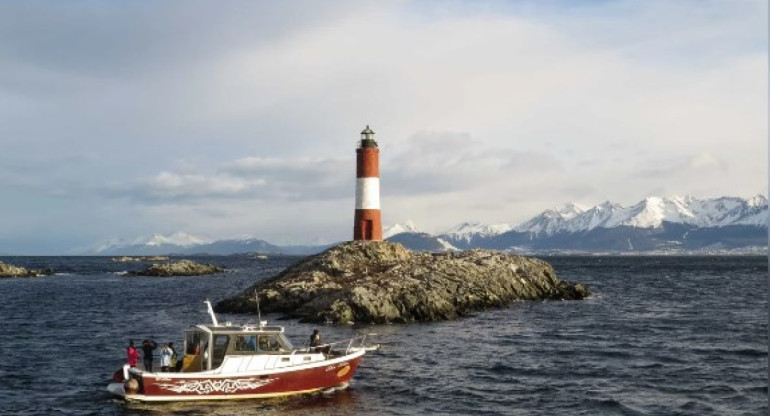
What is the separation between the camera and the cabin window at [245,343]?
2781 cm

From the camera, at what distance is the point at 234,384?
27406mm

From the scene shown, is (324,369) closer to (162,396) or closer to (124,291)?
(162,396)

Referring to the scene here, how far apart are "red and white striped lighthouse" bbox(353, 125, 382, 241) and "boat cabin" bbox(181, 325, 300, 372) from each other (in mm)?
36794

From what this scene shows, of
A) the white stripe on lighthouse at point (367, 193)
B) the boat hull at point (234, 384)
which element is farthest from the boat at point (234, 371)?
the white stripe on lighthouse at point (367, 193)

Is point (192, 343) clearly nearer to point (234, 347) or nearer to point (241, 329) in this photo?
point (234, 347)

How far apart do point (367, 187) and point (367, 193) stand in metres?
0.52

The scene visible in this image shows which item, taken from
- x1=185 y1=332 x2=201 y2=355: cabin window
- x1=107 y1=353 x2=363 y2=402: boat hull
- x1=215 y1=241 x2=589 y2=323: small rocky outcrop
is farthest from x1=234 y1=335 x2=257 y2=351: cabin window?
x1=215 y1=241 x2=589 y2=323: small rocky outcrop

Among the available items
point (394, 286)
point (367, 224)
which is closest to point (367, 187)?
point (367, 224)

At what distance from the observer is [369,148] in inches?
2539

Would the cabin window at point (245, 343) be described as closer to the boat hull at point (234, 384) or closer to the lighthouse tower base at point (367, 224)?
the boat hull at point (234, 384)

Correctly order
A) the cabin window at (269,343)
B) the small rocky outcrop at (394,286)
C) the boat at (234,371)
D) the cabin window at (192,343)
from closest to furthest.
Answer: the boat at (234,371) < the cabin window at (269,343) < the cabin window at (192,343) < the small rocky outcrop at (394,286)

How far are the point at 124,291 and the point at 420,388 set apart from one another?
63.9 meters

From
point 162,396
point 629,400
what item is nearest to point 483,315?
point 629,400

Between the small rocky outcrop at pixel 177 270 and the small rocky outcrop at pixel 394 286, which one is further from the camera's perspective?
the small rocky outcrop at pixel 177 270
